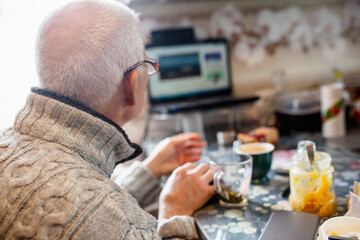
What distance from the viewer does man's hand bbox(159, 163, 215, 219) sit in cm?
80

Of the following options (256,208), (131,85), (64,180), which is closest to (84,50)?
(131,85)

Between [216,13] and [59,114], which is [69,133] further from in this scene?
[216,13]

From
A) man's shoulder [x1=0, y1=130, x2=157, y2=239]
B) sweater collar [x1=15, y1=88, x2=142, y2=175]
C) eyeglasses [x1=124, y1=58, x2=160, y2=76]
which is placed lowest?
man's shoulder [x1=0, y1=130, x2=157, y2=239]

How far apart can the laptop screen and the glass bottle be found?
4.13 feet

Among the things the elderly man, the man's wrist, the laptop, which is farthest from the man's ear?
the laptop

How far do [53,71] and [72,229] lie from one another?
34 cm

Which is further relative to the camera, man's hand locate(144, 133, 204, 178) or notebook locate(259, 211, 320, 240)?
man's hand locate(144, 133, 204, 178)

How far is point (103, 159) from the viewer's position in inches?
26.2

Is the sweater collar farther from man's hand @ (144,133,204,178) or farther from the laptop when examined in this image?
the laptop

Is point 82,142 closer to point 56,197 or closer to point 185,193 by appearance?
point 56,197

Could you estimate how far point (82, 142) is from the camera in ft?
1.99

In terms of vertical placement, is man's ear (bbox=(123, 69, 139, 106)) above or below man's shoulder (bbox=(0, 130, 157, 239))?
above

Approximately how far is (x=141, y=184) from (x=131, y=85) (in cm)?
47

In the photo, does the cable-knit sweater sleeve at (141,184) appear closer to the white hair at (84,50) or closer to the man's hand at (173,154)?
the man's hand at (173,154)
